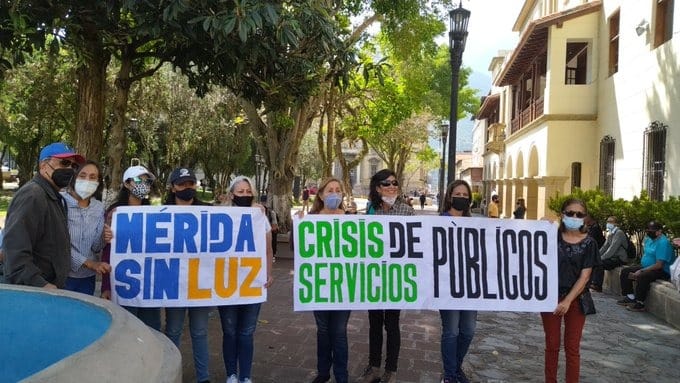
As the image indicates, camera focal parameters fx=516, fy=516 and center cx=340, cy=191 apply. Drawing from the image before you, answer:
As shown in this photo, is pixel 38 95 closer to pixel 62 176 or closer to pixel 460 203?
pixel 62 176

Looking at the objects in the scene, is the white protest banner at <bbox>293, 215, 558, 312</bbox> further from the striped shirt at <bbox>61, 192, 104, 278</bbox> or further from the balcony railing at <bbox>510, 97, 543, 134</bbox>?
the balcony railing at <bbox>510, 97, 543, 134</bbox>

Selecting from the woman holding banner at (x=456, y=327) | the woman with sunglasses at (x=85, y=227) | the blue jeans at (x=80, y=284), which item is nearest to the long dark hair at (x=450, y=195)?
the woman holding banner at (x=456, y=327)

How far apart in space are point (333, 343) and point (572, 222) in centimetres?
213

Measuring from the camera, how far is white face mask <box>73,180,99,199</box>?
3785 millimetres

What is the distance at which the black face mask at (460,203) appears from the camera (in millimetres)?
4480

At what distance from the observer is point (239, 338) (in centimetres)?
403

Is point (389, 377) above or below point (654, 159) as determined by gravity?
below

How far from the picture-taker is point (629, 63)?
1356 centimetres

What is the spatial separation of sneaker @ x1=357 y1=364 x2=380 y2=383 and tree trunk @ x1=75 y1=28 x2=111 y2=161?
4304mm

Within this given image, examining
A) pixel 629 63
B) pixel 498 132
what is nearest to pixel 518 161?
pixel 498 132

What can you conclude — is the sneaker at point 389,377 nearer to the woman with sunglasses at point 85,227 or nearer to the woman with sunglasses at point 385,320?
the woman with sunglasses at point 385,320

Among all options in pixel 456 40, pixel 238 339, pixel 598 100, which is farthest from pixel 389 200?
pixel 598 100

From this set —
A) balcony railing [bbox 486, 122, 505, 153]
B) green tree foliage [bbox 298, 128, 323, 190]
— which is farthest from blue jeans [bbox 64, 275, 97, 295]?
green tree foliage [bbox 298, 128, 323, 190]

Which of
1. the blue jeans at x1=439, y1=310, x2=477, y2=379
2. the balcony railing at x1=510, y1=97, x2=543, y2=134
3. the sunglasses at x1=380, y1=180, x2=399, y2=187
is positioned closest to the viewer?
the blue jeans at x1=439, y1=310, x2=477, y2=379
